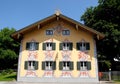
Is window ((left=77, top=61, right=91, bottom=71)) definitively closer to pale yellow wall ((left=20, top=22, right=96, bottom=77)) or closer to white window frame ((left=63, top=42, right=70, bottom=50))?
pale yellow wall ((left=20, top=22, right=96, bottom=77))

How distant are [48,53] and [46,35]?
96.7 inches

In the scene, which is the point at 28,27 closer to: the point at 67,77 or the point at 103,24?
the point at 67,77

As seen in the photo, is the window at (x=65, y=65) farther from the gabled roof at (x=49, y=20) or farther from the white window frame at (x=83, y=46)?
the gabled roof at (x=49, y=20)

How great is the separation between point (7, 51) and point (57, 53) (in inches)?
1103

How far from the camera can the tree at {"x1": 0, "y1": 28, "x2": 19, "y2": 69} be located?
54862 millimetres

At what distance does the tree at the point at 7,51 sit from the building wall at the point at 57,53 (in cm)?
2544

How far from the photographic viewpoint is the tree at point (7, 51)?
54862 millimetres

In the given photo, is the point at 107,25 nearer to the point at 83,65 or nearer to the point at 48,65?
the point at 83,65

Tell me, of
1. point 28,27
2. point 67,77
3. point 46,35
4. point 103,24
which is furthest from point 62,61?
point 103,24

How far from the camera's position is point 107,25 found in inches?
1469

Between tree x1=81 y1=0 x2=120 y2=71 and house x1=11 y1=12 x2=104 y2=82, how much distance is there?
7275 millimetres

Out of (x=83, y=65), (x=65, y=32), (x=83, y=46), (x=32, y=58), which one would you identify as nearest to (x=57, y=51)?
(x=65, y=32)

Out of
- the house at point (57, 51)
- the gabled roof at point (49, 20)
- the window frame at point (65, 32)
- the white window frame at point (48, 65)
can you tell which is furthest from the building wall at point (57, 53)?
the gabled roof at point (49, 20)

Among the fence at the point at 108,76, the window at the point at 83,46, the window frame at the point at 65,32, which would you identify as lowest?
the fence at the point at 108,76
